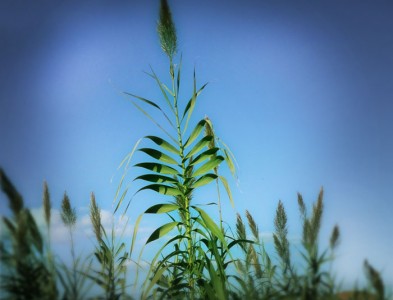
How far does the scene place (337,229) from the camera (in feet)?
4.23

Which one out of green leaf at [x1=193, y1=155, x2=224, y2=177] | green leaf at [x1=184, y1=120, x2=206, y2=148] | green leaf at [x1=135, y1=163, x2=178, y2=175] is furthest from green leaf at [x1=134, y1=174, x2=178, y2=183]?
green leaf at [x1=184, y1=120, x2=206, y2=148]

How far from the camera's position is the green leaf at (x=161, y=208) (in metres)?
2.13

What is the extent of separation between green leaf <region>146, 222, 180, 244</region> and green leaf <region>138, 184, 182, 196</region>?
0.54 feet

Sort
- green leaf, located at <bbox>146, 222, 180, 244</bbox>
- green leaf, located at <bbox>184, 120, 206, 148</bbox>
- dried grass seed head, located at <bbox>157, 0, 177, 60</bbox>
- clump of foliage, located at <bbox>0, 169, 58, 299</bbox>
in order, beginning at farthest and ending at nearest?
1. dried grass seed head, located at <bbox>157, 0, 177, 60</bbox>
2. green leaf, located at <bbox>184, 120, 206, 148</bbox>
3. green leaf, located at <bbox>146, 222, 180, 244</bbox>
4. clump of foliage, located at <bbox>0, 169, 58, 299</bbox>

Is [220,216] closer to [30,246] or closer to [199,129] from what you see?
[199,129]

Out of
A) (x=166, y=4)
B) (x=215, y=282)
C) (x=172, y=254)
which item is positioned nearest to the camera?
(x=215, y=282)

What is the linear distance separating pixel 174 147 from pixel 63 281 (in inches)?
49.4

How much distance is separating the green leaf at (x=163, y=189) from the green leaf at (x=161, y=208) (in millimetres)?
63

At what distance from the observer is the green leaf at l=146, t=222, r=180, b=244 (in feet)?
6.80

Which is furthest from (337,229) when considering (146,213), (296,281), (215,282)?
(146,213)

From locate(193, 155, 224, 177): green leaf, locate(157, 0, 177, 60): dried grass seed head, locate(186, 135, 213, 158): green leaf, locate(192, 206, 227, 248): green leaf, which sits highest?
locate(157, 0, 177, 60): dried grass seed head

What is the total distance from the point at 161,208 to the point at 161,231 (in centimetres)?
13

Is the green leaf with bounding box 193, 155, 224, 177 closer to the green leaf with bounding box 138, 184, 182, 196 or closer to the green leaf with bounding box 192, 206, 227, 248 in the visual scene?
the green leaf with bounding box 138, 184, 182, 196

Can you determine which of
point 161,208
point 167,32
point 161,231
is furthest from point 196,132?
point 167,32
